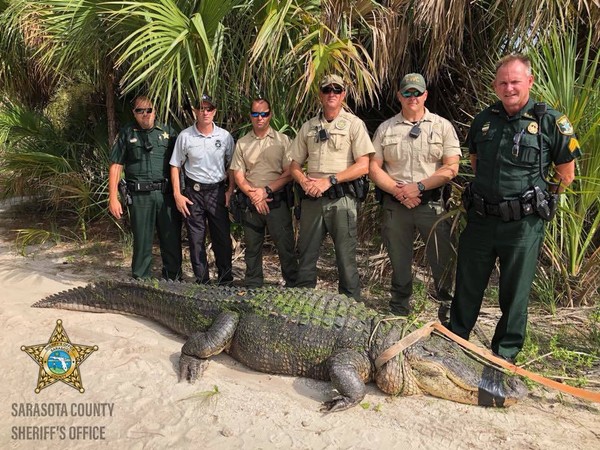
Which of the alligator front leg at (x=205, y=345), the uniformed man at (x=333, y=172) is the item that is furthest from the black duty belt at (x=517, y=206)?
the alligator front leg at (x=205, y=345)

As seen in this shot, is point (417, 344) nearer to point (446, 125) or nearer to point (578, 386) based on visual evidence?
point (578, 386)

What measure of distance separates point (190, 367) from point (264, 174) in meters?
1.85

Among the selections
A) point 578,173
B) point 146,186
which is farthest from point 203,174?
point 578,173

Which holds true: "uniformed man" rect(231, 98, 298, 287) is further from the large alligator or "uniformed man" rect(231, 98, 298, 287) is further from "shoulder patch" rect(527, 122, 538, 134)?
"shoulder patch" rect(527, 122, 538, 134)

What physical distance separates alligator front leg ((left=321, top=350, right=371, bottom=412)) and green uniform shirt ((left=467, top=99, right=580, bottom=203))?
1381mm

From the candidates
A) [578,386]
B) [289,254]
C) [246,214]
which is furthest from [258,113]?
[578,386]

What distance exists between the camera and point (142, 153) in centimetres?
463

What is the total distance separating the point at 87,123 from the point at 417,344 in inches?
236

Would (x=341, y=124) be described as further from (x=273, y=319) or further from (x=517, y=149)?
(x=273, y=319)

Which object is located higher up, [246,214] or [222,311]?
[246,214]

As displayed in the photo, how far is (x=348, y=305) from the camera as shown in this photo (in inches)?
139

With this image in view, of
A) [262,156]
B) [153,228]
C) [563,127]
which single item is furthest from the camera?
[153,228]

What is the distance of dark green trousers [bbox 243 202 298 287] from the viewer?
4508 millimetres

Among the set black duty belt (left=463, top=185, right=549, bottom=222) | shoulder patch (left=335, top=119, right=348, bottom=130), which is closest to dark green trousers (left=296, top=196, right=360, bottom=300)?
shoulder patch (left=335, top=119, right=348, bottom=130)
